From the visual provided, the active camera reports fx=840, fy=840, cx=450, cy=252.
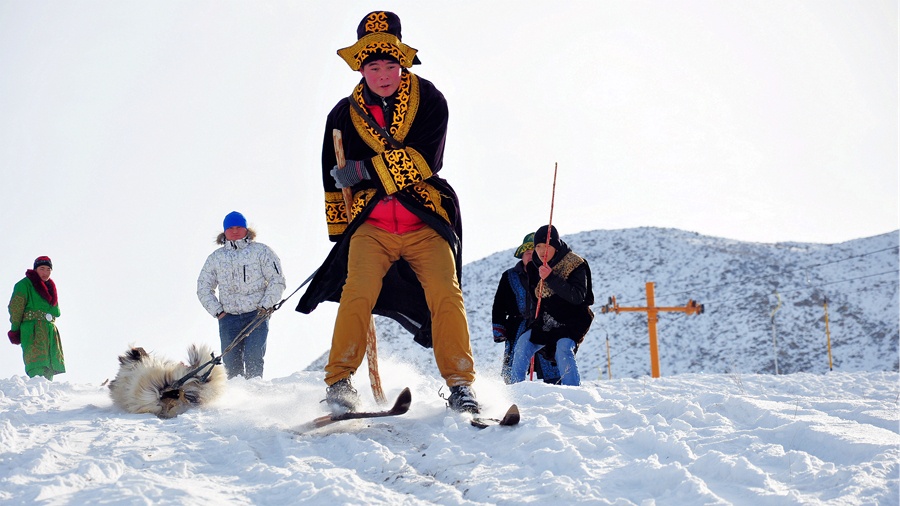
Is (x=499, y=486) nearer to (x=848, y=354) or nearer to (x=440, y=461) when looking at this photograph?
(x=440, y=461)

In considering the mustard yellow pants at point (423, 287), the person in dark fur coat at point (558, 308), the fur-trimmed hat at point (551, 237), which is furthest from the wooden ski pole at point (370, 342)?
the fur-trimmed hat at point (551, 237)

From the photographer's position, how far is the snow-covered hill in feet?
76.0

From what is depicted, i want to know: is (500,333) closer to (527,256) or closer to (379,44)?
(527,256)

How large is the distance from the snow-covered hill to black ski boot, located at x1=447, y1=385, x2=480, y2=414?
16447mm

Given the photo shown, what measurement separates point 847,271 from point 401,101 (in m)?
26.3

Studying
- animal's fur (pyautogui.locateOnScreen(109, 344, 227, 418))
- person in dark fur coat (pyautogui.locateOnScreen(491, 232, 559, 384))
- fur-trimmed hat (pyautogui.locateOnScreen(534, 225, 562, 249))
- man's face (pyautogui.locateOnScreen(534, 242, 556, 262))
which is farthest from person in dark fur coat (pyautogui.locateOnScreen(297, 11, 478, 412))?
person in dark fur coat (pyautogui.locateOnScreen(491, 232, 559, 384))

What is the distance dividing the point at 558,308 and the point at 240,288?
2.87m

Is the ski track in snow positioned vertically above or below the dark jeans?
below

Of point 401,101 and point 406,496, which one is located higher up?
point 401,101

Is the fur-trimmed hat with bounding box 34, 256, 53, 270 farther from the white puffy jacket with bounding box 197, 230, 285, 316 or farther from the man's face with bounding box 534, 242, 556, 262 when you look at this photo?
the man's face with bounding box 534, 242, 556, 262

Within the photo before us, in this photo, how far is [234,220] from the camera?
306 inches

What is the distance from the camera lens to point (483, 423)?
156 inches

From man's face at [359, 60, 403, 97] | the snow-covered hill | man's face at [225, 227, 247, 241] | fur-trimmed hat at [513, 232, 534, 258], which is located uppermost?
man's face at [359, 60, 403, 97]

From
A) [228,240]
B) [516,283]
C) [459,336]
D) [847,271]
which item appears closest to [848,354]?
[847,271]
